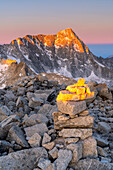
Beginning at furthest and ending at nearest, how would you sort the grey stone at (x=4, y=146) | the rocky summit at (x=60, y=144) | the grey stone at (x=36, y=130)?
the grey stone at (x=36, y=130) → the grey stone at (x=4, y=146) → the rocky summit at (x=60, y=144)

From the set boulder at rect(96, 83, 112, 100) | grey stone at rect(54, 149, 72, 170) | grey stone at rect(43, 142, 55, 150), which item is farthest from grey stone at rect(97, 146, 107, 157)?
boulder at rect(96, 83, 112, 100)

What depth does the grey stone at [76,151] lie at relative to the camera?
5.81 m

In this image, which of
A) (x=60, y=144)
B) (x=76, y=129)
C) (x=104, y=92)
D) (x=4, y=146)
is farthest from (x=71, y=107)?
(x=104, y=92)

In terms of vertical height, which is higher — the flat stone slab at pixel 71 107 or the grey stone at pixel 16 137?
the flat stone slab at pixel 71 107

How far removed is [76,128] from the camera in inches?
260

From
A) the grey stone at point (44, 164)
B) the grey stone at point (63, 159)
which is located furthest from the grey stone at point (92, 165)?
the grey stone at point (44, 164)

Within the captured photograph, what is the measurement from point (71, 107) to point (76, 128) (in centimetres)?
102

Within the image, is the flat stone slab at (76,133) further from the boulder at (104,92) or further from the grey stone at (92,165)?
the boulder at (104,92)

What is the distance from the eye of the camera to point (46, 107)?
434 inches

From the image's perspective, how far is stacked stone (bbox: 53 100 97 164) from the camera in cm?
607

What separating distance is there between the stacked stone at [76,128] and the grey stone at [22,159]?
110 cm

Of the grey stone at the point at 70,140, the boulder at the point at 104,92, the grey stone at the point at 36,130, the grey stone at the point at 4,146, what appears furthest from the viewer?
the boulder at the point at 104,92

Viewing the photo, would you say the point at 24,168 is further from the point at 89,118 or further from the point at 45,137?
the point at 89,118

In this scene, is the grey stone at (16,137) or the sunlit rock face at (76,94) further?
the grey stone at (16,137)
